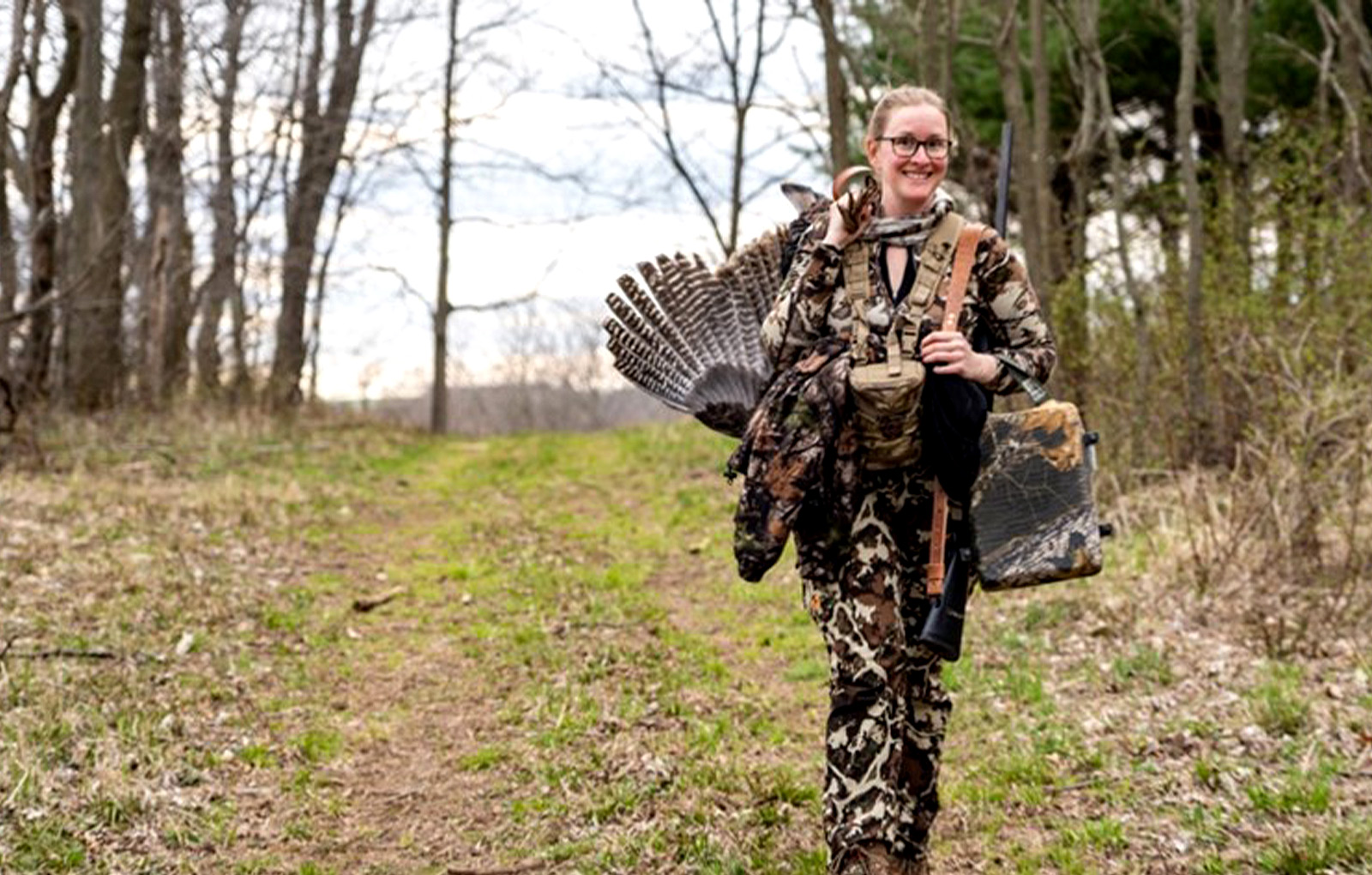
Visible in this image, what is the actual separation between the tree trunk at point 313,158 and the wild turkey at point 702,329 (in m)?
18.5

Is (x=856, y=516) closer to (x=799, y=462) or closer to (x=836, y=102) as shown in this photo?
(x=799, y=462)

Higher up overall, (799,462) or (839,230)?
(839,230)

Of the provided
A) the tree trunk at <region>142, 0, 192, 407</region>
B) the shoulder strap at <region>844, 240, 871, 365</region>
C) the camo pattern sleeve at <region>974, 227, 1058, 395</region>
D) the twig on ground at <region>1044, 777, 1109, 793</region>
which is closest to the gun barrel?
the camo pattern sleeve at <region>974, 227, 1058, 395</region>

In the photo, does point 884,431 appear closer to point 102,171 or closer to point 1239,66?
point 1239,66

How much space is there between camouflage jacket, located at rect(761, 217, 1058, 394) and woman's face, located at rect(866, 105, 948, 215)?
0.17 meters

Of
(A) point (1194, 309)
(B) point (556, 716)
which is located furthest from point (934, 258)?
(A) point (1194, 309)

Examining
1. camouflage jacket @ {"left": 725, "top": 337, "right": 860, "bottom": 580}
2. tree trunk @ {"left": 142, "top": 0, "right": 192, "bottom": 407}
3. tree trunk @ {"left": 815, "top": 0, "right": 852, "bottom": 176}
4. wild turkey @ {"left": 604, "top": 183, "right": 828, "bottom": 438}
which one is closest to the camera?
camouflage jacket @ {"left": 725, "top": 337, "right": 860, "bottom": 580}

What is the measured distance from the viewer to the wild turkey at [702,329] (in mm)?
4824

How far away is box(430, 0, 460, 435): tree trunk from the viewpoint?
2802 cm

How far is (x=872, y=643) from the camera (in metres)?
4.12

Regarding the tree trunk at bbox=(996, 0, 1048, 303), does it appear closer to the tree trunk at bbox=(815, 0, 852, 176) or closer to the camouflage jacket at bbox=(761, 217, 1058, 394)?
the tree trunk at bbox=(815, 0, 852, 176)

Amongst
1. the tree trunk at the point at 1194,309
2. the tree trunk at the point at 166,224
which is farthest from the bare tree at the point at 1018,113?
the tree trunk at the point at 166,224

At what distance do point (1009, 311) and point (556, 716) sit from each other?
340 cm

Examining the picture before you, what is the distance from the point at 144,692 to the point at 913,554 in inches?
161
